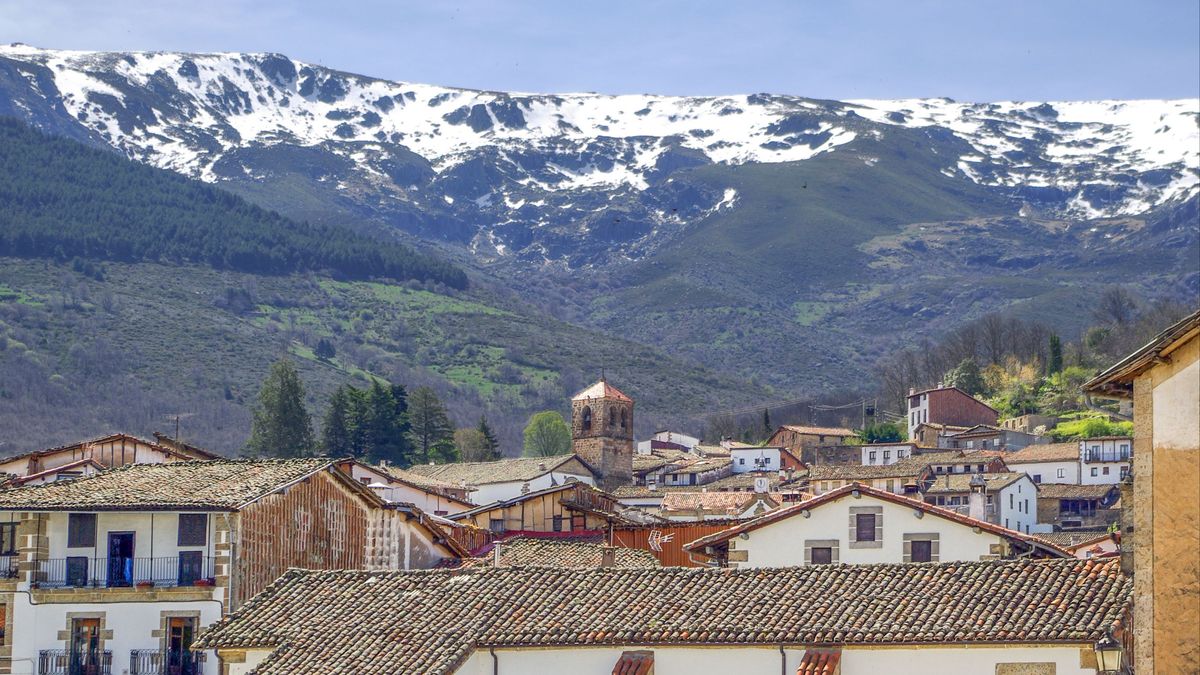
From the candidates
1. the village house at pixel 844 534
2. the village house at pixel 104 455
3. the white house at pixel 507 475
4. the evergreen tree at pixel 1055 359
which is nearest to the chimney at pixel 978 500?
the white house at pixel 507 475

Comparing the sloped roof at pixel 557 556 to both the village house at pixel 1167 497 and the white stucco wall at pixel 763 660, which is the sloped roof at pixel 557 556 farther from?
the village house at pixel 1167 497

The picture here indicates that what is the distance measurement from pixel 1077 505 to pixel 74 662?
85.7m

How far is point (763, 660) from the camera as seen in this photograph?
118 feet

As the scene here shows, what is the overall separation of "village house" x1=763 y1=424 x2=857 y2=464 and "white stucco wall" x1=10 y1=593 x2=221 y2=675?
118544 millimetres

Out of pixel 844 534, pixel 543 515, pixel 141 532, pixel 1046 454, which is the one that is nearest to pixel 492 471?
pixel 543 515

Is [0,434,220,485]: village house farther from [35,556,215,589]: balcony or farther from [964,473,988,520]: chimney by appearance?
[964,473,988,520]: chimney

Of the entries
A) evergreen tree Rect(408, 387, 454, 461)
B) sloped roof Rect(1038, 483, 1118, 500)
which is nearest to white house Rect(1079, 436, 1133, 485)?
sloped roof Rect(1038, 483, 1118, 500)

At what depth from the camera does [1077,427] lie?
16038 cm

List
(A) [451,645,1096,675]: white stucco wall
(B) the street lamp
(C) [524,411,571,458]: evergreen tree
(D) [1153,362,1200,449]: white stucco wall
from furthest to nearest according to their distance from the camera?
(C) [524,411,571,458]: evergreen tree → (A) [451,645,1096,675]: white stucco wall → (B) the street lamp → (D) [1153,362,1200,449]: white stucco wall

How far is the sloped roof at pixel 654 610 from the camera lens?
1380 inches

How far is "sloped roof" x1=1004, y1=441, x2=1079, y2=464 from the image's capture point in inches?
5413

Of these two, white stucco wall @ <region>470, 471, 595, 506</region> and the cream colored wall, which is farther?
white stucco wall @ <region>470, 471, 595, 506</region>

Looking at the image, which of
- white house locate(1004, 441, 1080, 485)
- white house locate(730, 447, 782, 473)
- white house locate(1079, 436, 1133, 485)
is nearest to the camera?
white house locate(1079, 436, 1133, 485)

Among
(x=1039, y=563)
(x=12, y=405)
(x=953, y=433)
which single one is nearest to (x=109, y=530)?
(x=1039, y=563)
